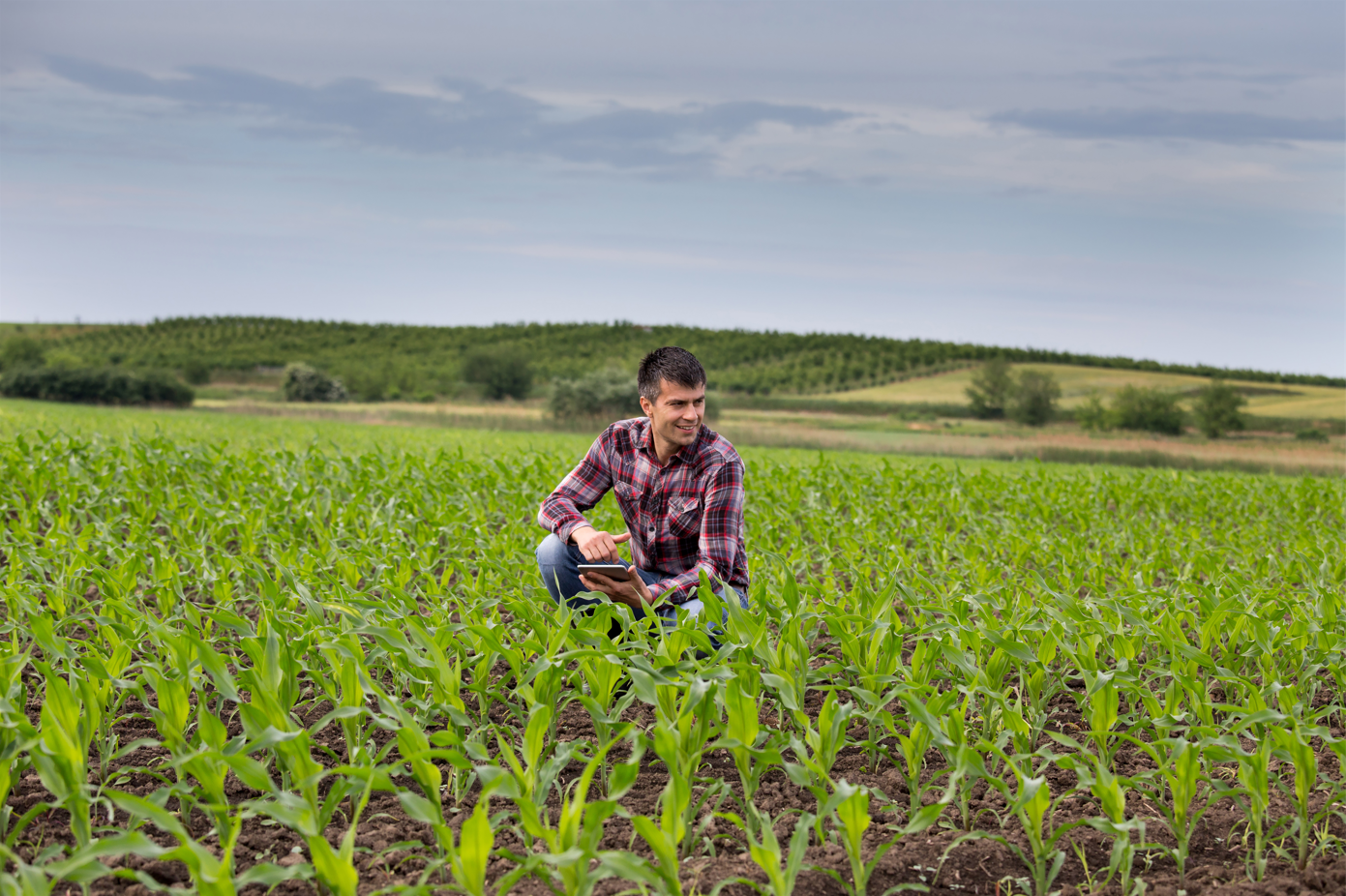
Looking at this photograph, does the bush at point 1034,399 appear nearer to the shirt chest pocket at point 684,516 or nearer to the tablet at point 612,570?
the shirt chest pocket at point 684,516

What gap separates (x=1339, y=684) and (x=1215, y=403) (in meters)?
51.3

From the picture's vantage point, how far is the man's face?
430 centimetres

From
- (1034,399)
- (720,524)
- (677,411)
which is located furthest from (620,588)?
(1034,399)

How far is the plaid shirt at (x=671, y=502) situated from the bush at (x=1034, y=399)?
171 ft

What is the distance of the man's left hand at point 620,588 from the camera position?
13.5ft

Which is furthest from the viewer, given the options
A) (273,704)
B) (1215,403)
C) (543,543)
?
(1215,403)

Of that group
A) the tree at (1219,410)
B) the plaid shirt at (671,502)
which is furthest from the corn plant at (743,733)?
the tree at (1219,410)

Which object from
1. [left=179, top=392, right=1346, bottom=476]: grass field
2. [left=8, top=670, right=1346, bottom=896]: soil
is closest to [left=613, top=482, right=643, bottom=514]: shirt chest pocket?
[left=8, top=670, right=1346, bottom=896]: soil

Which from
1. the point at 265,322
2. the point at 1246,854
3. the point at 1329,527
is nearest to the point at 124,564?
the point at 1246,854

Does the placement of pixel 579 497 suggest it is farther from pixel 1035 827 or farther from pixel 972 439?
pixel 972 439

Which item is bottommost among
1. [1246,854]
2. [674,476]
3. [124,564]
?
[1246,854]

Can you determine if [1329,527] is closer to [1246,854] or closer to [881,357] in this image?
[1246,854]

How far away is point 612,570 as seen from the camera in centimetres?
407

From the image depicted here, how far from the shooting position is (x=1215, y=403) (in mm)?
48344
